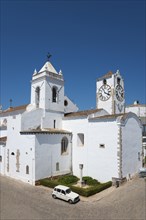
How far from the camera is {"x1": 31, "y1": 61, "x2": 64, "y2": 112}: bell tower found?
32219 millimetres

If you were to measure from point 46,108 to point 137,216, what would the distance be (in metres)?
20.1

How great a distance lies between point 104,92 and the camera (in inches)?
1387

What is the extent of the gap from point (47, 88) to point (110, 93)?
10.6 m

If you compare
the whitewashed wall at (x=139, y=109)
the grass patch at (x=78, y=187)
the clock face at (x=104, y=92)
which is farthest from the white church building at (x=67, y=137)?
the whitewashed wall at (x=139, y=109)

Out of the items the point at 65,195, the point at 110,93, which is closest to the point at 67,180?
the point at 65,195

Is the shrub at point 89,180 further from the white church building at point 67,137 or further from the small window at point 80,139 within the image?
the small window at point 80,139

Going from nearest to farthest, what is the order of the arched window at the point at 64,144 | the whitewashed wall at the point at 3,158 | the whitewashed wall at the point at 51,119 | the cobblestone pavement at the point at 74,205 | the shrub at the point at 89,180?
the cobblestone pavement at the point at 74,205
the shrub at the point at 89,180
the arched window at the point at 64,144
the whitewashed wall at the point at 3,158
the whitewashed wall at the point at 51,119

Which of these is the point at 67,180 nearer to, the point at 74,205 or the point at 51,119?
the point at 74,205

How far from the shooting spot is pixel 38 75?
3384 centimetres

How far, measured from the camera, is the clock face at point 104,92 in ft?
113

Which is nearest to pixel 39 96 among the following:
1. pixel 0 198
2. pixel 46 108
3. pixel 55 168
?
pixel 46 108

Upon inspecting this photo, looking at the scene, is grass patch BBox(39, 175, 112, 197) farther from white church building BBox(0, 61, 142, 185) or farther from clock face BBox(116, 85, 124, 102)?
clock face BBox(116, 85, 124, 102)

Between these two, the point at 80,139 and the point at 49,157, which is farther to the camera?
the point at 80,139

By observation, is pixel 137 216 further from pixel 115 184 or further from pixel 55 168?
pixel 55 168
